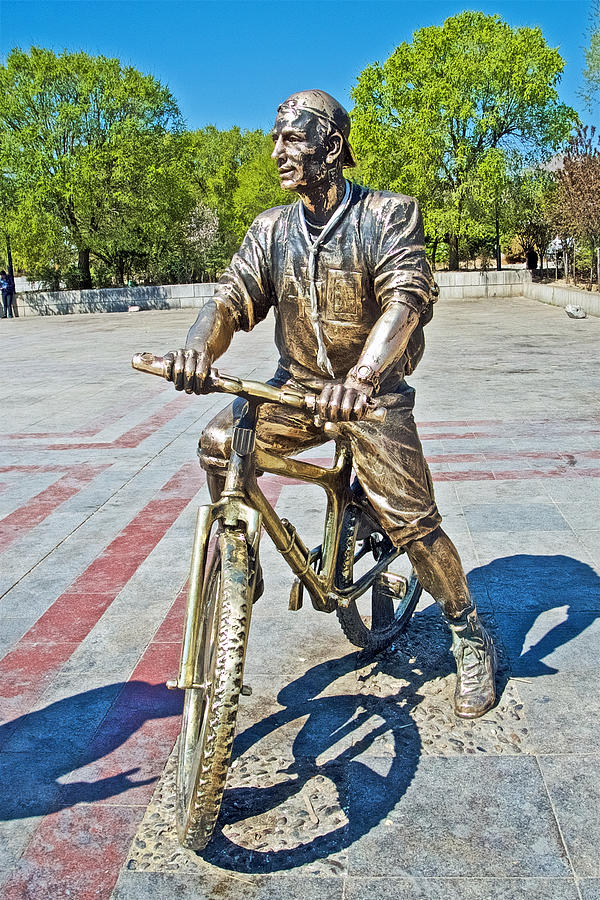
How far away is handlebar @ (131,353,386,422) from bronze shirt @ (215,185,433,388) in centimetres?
61

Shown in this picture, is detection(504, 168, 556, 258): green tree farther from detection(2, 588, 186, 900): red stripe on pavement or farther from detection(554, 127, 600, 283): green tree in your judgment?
detection(2, 588, 186, 900): red stripe on pavement

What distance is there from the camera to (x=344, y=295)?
304 centimetres

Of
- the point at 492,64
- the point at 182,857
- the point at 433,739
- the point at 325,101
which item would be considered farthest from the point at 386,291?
the point at 492,64

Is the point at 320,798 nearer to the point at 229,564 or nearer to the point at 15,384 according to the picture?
the point at 229,564

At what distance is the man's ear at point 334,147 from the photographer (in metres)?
2.89

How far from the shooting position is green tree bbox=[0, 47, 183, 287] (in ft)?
102

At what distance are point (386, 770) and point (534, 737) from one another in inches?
22.5

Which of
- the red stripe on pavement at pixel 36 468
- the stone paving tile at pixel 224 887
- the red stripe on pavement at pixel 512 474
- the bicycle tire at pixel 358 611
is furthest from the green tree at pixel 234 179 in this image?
the stone paving tile at pixel 224 887

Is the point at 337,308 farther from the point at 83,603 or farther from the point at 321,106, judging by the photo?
the point at 83,603

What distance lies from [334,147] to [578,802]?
2.24m

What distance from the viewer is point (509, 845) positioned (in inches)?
103

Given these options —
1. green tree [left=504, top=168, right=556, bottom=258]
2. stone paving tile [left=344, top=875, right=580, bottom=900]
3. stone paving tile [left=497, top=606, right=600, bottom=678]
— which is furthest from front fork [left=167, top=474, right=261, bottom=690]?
green tree [left=504, top=168, right=556, bottom=258]

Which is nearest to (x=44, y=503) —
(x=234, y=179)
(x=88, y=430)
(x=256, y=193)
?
(x=88, y=430)

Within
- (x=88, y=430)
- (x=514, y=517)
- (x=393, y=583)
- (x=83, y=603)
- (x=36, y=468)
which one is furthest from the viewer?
(x=88, y=430)
